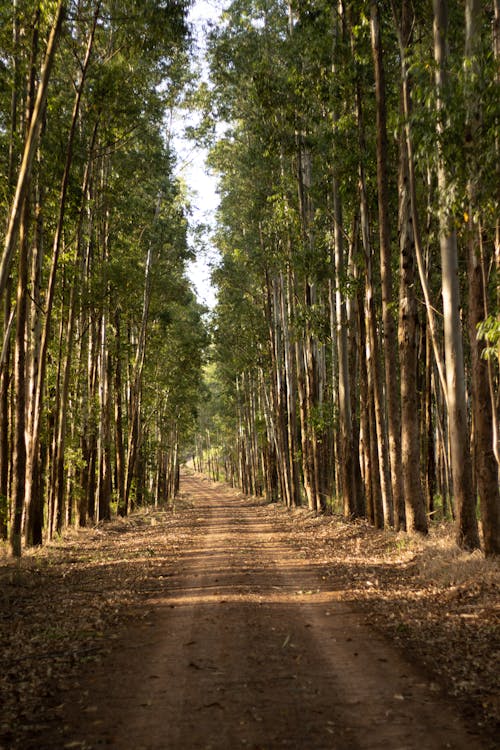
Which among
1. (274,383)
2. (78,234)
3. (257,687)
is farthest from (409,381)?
(274,383)

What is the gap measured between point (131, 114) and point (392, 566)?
42.7 ft

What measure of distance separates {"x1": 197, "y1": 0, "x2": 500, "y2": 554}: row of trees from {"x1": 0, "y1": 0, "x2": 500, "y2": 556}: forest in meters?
0.06

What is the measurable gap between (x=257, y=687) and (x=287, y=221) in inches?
728

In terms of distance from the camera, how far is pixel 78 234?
16.7 m

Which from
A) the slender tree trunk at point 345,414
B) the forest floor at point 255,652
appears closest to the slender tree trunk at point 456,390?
the forest floor at point 255,652

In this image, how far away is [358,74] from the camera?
50.2ft

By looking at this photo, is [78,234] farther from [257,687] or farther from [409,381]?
[257,687]

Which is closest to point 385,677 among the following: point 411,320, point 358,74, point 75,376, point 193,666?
point 193,666

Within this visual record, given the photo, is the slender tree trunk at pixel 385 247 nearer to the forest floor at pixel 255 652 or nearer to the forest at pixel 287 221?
the forest at pixel 287 221

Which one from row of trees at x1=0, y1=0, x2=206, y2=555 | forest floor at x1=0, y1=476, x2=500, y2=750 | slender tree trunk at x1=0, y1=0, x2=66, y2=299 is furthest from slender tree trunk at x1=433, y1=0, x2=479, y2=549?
slender tree trunk at x1=0, y1=0, x2=66, y2=299

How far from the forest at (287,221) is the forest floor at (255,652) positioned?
5.93ft

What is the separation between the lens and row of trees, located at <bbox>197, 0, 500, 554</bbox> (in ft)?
28.6

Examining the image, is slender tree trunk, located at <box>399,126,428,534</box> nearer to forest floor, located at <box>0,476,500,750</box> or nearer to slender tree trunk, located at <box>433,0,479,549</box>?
forest floor, located at <box>0,476,500,750</box>

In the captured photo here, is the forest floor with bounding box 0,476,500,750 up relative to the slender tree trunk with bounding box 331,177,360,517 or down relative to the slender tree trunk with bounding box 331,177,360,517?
down
